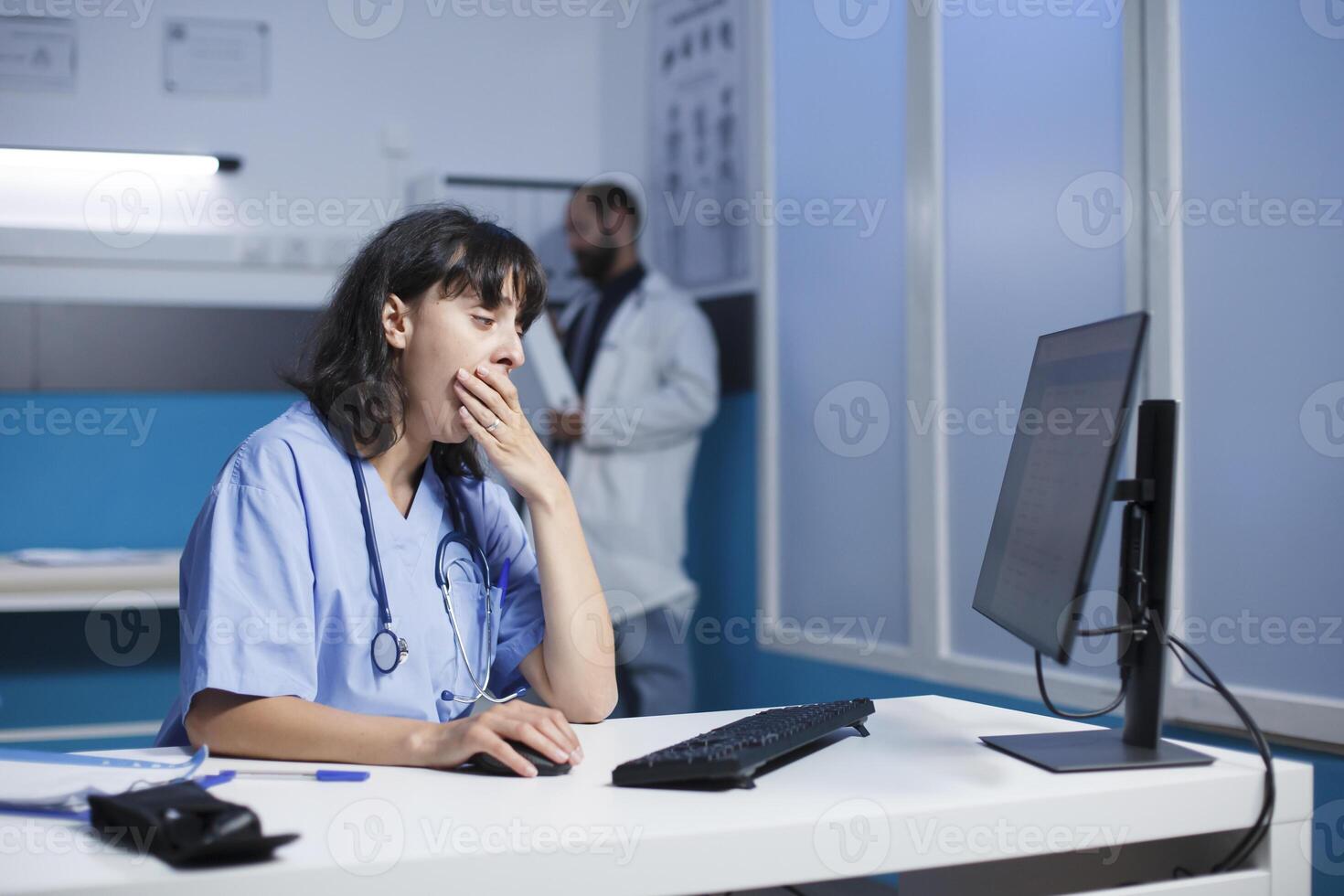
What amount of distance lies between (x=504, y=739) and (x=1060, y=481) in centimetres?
56

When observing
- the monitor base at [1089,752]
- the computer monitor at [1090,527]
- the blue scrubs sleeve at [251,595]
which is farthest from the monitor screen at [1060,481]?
the blue scrubs sleeve at [251,595]

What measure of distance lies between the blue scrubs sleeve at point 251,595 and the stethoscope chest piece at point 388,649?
0.29 feet

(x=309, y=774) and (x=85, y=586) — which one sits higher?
(x=309, y=774)

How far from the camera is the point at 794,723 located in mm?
1108

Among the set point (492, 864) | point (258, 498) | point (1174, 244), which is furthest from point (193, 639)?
point (1174, 244)

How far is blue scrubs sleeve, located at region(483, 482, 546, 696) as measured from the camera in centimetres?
147

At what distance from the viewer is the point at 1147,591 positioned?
1.10 meters

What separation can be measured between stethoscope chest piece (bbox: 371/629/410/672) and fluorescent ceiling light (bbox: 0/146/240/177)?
2819mm

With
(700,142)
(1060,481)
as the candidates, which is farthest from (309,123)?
(1060,481)

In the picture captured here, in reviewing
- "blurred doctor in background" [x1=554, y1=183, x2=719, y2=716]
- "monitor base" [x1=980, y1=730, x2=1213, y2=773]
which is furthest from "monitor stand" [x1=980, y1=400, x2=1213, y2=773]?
→ "blurred doctor in background" [x1=554, y1=183, x2=719, y2=716]

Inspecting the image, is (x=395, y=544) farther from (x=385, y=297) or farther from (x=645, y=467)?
(x=645, y=467)

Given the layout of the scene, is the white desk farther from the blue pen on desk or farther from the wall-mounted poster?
the wall-mounted poster

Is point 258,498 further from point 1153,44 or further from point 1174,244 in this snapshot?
point 1153,44

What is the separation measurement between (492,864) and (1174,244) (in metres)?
1.60
